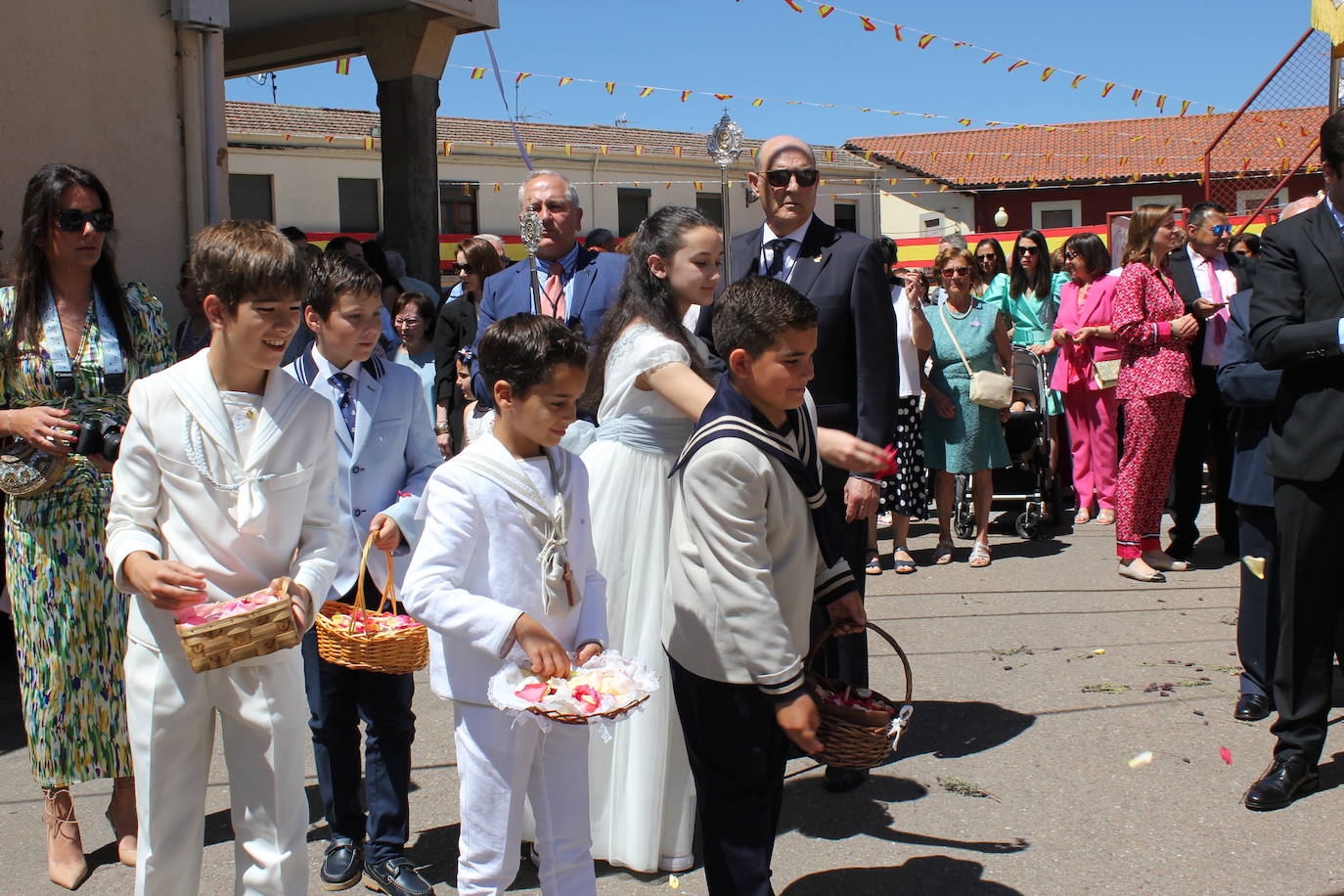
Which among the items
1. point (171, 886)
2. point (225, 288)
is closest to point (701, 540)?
point (225, 288)

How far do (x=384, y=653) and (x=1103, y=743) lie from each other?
292 cm

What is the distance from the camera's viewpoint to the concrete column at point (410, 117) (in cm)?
999

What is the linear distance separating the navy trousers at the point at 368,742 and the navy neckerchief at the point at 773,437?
1.28 metres

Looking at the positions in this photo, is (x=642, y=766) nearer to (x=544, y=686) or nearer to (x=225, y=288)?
(x=544, y=686)

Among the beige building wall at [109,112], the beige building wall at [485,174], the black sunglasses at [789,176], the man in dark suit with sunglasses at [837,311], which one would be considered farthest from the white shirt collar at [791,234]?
the beige building wall at [485,174]

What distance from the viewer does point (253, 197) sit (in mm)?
34406

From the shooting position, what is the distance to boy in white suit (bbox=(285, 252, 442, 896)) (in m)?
3.56

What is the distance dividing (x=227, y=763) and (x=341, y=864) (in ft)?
3.25

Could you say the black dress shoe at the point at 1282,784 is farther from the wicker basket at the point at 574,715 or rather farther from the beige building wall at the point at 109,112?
the beige building wall at the point at 109,112

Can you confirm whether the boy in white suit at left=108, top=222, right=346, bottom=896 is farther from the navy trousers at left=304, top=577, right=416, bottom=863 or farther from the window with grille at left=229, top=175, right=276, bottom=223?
the window with grille at left=229, top=175, right=276, bottom=223

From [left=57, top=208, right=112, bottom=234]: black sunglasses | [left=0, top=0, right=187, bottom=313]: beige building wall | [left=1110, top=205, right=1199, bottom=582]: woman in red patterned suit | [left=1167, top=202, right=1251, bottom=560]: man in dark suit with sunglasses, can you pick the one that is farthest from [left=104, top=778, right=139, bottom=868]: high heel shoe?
[left=1167, top=202, right=1251, bottom=560]: man in dark suit with sunglasses

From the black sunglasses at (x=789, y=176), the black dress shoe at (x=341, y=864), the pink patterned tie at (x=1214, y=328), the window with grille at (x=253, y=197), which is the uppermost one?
the window with grille at (x=253, y=197)

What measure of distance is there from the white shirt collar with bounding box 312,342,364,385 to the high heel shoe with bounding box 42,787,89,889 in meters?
1.61

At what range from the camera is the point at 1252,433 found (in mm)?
5195
